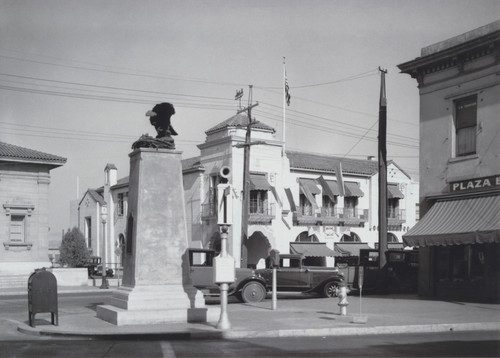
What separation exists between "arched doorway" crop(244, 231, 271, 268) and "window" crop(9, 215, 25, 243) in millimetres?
17654

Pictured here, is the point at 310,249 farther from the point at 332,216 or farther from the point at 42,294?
the point at 42,294

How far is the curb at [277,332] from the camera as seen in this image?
12977mm

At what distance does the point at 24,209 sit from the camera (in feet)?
120

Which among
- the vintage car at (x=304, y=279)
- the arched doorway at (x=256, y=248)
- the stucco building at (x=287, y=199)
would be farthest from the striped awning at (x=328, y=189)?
the vintage car at (x=304, y=279)

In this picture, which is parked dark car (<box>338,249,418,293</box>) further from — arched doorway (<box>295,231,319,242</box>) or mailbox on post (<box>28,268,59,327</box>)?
arched doorway (<box>295,231,319,242</box>)

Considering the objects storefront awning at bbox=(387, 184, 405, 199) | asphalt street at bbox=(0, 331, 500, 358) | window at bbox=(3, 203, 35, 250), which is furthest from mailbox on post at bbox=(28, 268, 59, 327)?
storefront awning at bbox=(387, 184, 405, 199)

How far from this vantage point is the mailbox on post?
14469mm

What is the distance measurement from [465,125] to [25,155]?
78.6ft

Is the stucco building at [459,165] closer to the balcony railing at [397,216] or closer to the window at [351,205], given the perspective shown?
the window at [351,205]

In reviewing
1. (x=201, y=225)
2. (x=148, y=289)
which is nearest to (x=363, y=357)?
(x=148, y=289)

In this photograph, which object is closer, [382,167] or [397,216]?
[382,167]

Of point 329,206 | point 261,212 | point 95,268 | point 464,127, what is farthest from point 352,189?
point 464,127

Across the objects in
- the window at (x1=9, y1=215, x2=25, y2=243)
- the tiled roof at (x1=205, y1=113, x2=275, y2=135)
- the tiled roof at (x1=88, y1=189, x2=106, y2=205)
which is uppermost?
the tiled roof at (x1=205, y1=113, x2=275, y2=135)

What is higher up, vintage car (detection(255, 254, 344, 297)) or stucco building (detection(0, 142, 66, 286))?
stucco building (detection(0, 142, 66, 286))
